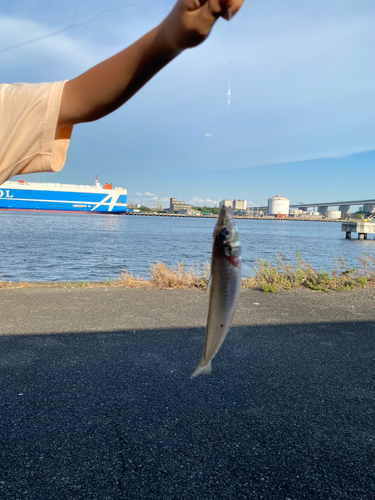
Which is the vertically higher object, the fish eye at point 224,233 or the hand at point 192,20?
the hand at point 192,20

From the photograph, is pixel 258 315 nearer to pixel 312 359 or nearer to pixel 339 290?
pixel 312 359

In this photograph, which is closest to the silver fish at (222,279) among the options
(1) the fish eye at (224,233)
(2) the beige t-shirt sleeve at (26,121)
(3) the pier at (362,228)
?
(1) the fish eye at (224,233)

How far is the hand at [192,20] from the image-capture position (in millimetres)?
962

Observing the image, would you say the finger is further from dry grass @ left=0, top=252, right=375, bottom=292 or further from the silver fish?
dry grass @ left=0, top=252, right=375, bottom=292

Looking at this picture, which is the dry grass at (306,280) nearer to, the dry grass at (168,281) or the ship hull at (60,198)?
the dry grass at (168,281)

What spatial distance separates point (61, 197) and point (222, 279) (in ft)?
375

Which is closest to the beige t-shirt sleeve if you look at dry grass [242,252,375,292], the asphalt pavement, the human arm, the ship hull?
the human arm

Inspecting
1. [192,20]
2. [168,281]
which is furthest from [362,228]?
[192,20]

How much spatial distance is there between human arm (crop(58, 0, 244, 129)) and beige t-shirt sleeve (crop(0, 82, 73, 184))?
0.05 meters

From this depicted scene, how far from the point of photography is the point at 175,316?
7340mm

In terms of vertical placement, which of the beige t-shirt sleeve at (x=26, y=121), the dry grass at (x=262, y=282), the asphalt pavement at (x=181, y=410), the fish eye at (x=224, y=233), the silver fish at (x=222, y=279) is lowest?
the asphalt pavement at (x=181, y=410)

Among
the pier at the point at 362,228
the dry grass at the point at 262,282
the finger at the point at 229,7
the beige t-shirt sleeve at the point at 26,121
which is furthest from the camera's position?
the pier at the point at 362,228

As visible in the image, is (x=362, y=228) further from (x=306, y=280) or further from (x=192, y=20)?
(x=192, y=20)

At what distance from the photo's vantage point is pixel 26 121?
1308mm
